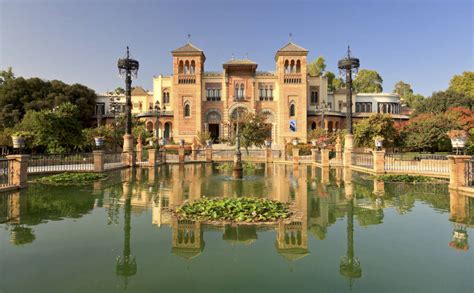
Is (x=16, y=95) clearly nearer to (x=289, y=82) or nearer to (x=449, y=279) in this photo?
(x=289, y=82)

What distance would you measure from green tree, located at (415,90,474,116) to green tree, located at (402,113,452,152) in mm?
16926

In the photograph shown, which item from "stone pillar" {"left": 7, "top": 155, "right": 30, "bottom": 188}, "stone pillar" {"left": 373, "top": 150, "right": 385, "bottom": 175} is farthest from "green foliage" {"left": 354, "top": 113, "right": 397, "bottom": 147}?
"stone pillar" {"left": 7, "top": 155, "right": 30, "bottom": 188}

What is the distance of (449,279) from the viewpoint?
14.2ft

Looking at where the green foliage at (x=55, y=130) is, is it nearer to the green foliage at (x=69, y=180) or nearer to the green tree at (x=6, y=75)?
the green foliage at (x=69, y=180)

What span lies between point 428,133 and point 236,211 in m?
29.4

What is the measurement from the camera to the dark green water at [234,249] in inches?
168

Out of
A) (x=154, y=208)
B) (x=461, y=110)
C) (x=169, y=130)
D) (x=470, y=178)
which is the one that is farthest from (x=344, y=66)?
(x=169, y=130)

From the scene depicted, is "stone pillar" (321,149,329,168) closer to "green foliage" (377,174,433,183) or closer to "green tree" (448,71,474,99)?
"green foliage" (377,174,433,183)

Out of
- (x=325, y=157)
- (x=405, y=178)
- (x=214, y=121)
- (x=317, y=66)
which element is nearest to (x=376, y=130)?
(x=325, y=157)

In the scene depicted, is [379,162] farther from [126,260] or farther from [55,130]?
[55,130]

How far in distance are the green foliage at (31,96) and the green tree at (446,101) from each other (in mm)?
53738

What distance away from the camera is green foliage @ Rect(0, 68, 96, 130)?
151 ft

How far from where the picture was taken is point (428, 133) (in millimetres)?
30328

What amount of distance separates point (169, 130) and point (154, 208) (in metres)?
44.9
